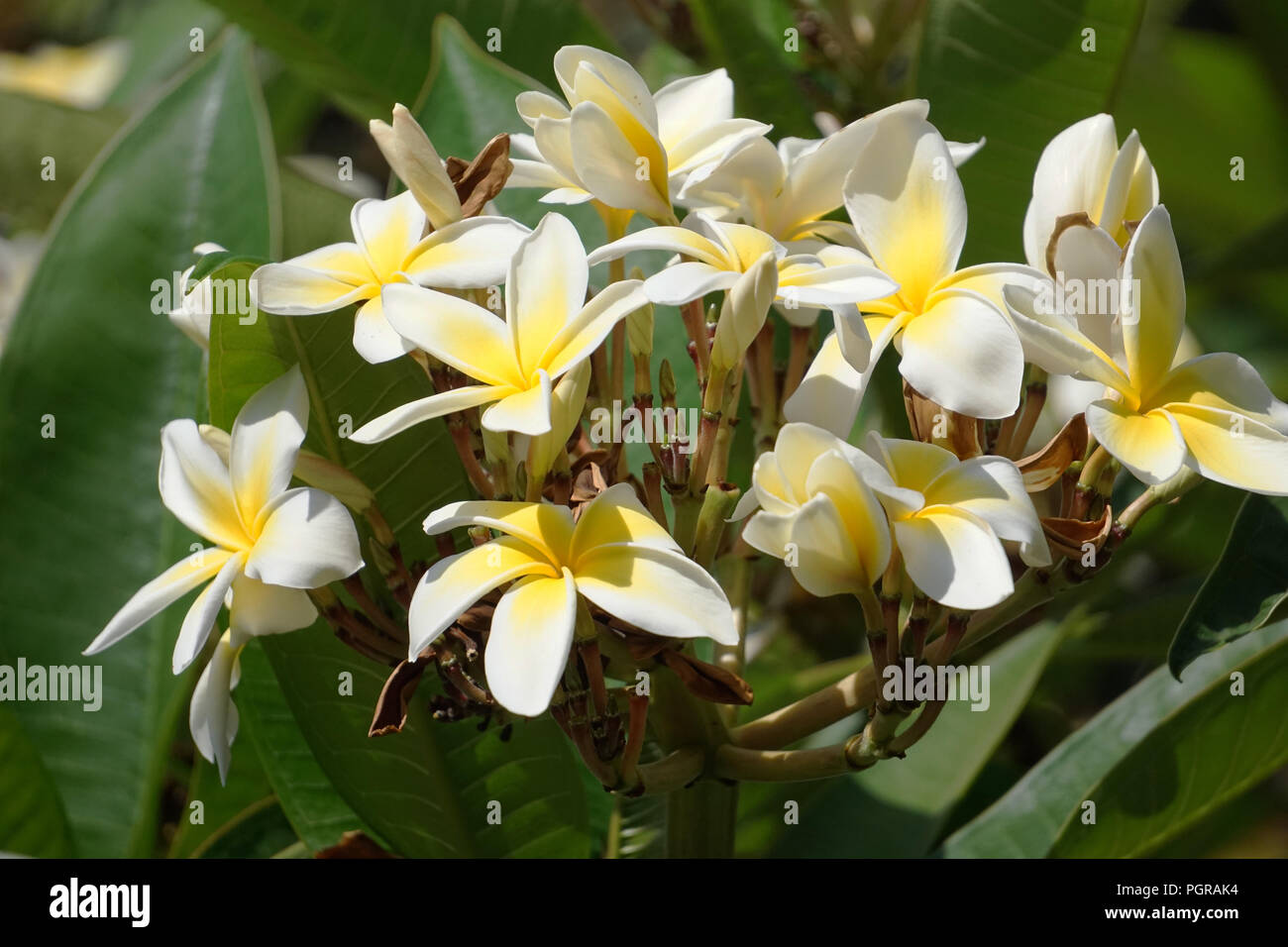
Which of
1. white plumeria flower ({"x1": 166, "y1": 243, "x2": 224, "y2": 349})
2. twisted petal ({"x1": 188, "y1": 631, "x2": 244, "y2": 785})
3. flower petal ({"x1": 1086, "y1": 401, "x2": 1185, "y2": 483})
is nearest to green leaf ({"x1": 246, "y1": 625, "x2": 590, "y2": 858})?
twisted petal ({"x1": 188, "y1": 631, "x2": 244, "y2": 785})

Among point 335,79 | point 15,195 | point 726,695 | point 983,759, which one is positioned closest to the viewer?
point 726,695

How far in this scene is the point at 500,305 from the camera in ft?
2.42

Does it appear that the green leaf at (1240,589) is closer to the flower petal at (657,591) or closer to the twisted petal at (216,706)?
the flower petal at (657,591)

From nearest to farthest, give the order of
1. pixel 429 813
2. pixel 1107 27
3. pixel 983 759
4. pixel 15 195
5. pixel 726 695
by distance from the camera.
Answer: pixel 726 695 < pixel 429 813 < pixel 1107 27 < pixel 983 759 < pixel 15 195

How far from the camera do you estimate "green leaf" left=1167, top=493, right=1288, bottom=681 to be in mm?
695

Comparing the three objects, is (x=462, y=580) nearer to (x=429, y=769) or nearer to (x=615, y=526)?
(x=615, y=526)

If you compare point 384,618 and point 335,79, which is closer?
point 384,618

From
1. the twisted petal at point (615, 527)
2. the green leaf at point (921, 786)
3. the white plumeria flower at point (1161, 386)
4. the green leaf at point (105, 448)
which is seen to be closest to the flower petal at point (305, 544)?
the twisted petal at point (615, 527)

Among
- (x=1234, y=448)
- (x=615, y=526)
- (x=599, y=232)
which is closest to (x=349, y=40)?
(x=599, y=232)

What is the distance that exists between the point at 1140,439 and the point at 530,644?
29cm

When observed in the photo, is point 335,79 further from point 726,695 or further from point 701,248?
point 726,695

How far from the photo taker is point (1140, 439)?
0.58m
